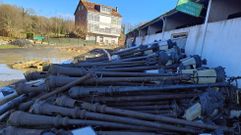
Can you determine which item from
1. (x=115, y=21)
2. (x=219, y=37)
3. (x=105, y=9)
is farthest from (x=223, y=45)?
(x=115, y=21)

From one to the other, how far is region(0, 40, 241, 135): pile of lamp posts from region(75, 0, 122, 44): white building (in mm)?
51349

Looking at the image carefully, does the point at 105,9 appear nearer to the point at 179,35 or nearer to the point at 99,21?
the point at 99,21

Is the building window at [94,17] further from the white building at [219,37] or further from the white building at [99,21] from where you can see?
the white building at [219,37]

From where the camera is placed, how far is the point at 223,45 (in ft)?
23.9

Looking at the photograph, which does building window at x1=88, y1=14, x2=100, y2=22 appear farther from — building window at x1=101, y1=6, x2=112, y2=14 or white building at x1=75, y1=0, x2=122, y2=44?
building window at x1=101, y1=6, x2=112, y2=14

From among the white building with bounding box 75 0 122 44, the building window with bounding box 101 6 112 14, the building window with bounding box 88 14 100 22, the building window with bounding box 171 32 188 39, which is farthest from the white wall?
the building window with bounding box 101 6 112 14

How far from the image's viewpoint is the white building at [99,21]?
5706cm

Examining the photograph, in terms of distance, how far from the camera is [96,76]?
5.72 meters

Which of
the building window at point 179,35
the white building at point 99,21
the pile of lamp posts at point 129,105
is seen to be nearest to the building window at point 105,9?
the white building at point 99,21

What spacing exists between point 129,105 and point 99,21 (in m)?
54.5

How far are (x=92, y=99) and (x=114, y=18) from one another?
57137mm

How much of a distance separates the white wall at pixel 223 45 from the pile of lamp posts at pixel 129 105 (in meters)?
1.33

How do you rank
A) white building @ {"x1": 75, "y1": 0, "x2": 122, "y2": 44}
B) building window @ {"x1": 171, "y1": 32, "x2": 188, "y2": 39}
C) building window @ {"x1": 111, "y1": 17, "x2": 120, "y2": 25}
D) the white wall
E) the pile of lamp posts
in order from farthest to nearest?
building window @ {"x1": 111, "y1": 17, "x2": 120, "y2": 25}, white building @ {"x1": 75, "y1": 0, "x2": 122, "y2": 44}, building window @ {"x1": 171, "y1": 32, "x2": 188, "y2": 39}, the white wall, the pile of lamp posts

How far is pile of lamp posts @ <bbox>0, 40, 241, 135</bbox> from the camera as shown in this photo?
450 cm
